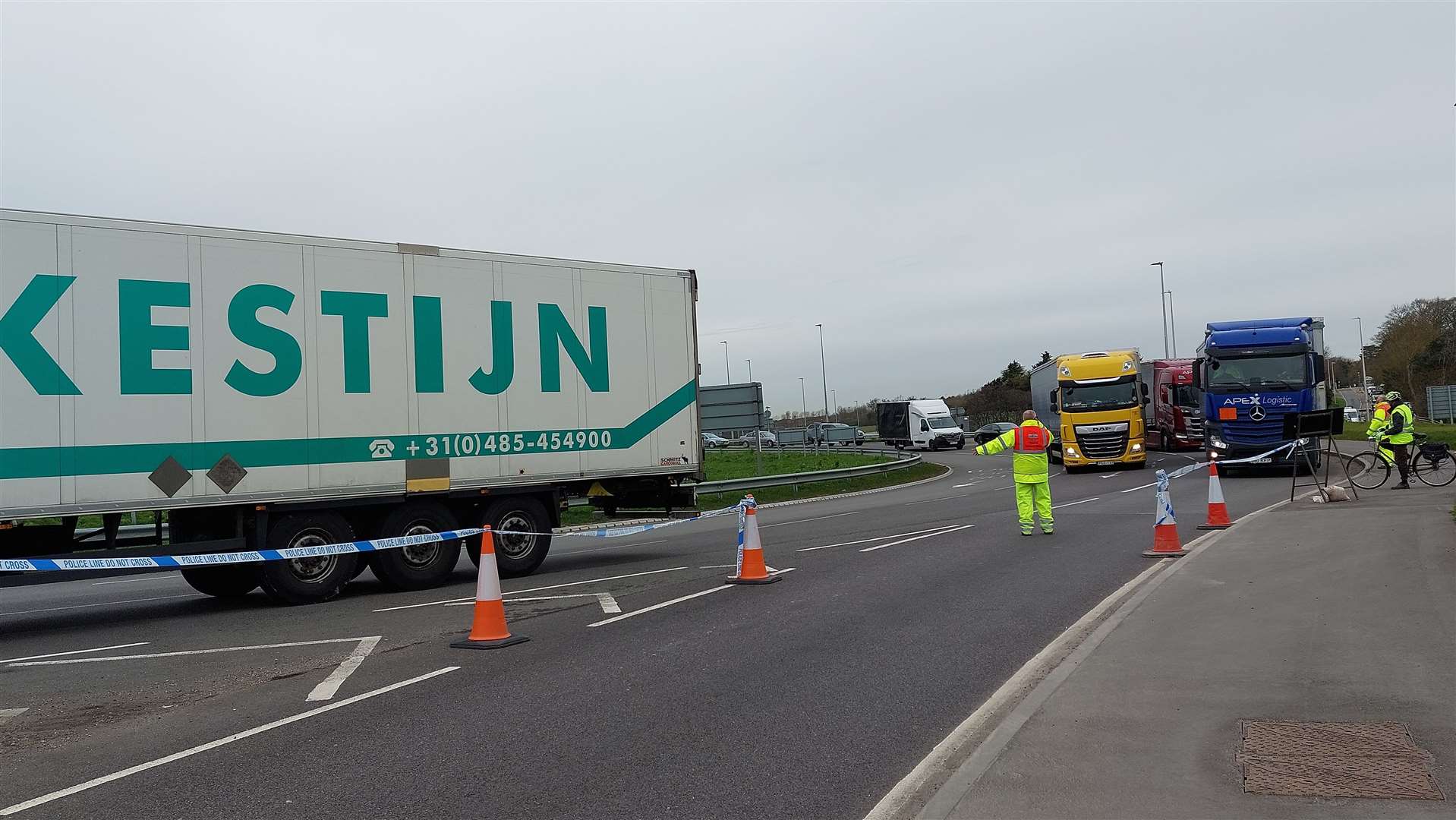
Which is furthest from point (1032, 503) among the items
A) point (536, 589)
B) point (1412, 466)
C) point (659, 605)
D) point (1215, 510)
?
point (1412, 466)

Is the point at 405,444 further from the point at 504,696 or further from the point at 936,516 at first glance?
the point at 936,516

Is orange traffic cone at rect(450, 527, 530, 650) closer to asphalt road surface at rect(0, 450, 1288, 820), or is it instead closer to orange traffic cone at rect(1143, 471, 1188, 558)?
asphalt road surface at rect(0, 450, 1288, 820)

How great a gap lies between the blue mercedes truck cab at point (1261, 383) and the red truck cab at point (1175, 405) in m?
12.6

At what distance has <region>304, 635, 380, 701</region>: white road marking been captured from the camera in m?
7.03

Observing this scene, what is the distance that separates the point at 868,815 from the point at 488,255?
966cm

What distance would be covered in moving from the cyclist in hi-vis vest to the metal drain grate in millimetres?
8974

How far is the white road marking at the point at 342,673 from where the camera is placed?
7031mm

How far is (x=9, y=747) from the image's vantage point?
19.9 feet

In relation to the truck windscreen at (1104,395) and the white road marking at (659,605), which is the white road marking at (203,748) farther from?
the truck windscreen at (1104,395)

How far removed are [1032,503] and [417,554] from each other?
8187mm

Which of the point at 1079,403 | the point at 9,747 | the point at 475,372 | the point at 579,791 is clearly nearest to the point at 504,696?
the point at 579,791

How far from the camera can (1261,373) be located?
23484mm

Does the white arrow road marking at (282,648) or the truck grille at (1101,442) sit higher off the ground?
the truck grille at (1101,442)

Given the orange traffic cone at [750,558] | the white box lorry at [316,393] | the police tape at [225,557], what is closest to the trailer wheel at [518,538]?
the white box lorry at [316,393]
